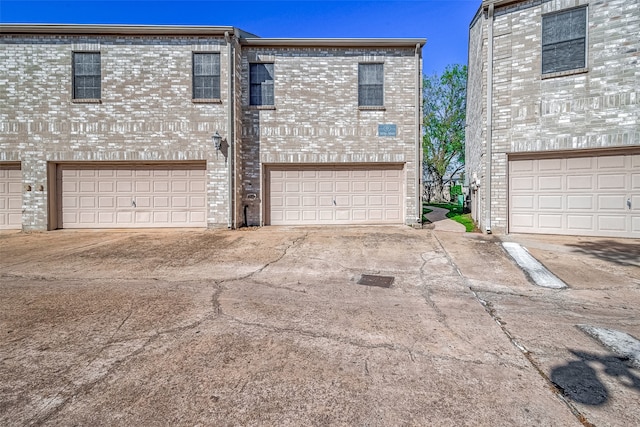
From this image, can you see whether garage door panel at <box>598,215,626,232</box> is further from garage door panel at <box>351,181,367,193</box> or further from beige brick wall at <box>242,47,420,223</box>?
garage door panel at <box>351,181,367,193</box>

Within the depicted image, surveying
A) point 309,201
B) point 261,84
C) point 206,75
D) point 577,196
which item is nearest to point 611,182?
point 577,196

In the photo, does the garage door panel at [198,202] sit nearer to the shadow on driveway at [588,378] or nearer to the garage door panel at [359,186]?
the garage door panel at [359,186]

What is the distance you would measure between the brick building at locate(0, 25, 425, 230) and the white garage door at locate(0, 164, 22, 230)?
40 millimetres

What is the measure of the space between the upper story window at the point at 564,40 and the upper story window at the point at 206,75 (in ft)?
31.1

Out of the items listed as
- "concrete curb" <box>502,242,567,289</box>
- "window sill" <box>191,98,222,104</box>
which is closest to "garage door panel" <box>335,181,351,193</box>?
"window sill" <box>191,98,222,104</box>

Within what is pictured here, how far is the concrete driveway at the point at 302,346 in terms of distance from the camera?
6.23 ft

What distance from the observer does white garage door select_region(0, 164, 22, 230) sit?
379 inches

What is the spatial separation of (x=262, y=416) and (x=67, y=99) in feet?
38.6

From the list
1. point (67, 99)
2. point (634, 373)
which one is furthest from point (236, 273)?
point (67, 99)

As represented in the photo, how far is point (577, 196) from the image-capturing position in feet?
26.6

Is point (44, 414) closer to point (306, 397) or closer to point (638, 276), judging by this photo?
point (306, 397)

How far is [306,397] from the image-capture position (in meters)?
2.02

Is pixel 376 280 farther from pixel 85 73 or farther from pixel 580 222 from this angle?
pixel 85 73

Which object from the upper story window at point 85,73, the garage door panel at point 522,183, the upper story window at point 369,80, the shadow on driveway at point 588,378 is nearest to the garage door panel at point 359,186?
the upper story window at point 369,80
